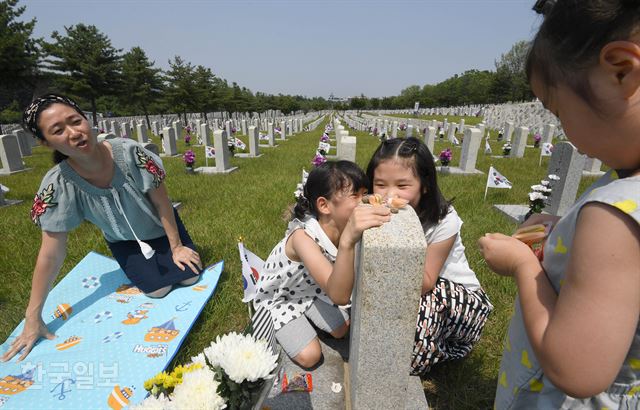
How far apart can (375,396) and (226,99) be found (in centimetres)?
4241

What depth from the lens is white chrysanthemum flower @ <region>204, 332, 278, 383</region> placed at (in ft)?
3.33

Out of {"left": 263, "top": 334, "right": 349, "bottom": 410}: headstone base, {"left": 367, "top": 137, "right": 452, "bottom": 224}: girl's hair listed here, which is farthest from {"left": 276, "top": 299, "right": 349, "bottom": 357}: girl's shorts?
{"left": 367, "top": 137, "right": 452, "bottom": 224}: girl's hair

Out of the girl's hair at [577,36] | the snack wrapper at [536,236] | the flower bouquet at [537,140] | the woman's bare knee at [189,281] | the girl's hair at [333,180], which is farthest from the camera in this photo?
the flower bouquet at [537,140]

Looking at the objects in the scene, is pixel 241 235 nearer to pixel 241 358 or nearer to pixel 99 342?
pixel 99 342

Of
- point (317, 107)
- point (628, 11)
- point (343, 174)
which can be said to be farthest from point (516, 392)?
point (317, 107)

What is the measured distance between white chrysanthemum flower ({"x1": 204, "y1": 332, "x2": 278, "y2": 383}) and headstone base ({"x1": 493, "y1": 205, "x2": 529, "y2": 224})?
458 centimetres

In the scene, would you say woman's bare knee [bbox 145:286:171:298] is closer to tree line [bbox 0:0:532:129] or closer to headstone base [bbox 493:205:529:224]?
headstone base [bbox 493:205:529:224]

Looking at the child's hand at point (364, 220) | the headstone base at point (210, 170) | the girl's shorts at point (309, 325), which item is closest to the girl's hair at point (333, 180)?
the child's hand at point (364, 220)

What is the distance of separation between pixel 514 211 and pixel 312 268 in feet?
14.6

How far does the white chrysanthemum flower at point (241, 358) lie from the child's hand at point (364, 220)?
1.74ft

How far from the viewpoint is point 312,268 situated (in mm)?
1744

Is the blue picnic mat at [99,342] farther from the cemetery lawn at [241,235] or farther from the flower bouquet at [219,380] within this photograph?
the flower bouquet at [219,380]

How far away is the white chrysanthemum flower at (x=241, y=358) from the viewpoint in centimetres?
101

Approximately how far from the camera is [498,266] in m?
0.92
